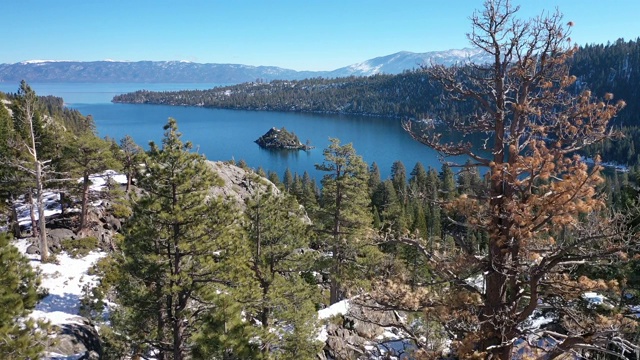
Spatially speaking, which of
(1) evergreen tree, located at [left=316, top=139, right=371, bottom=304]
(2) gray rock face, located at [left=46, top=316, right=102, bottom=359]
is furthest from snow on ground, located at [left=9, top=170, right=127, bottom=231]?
(1) evergreen tree, located at [left=316, top=139, right=371, bottom=304]

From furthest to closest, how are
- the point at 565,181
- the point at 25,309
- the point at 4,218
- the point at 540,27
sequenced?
1. the point at 4,218
2. the point at 25,309
3. the point at 540,27
4. the point at 565,181

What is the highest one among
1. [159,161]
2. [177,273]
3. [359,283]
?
[159,161]

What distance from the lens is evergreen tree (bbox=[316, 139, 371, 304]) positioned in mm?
21078

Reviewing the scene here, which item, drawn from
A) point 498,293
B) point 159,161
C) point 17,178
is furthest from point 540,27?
point 17,178

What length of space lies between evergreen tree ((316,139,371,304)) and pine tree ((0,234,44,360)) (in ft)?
45.0

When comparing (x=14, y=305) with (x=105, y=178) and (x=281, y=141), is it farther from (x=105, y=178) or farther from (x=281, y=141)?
(x=281, y=141)

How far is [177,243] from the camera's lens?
39.9 feet

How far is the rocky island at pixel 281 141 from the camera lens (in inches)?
6161

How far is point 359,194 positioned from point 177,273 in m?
11.1

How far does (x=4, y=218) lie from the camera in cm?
2670

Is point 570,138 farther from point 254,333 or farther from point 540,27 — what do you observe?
point 254,333

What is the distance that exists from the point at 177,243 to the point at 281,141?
147349 millimetres

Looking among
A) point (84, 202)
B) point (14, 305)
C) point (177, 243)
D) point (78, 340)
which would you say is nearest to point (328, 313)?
point (177, 243)

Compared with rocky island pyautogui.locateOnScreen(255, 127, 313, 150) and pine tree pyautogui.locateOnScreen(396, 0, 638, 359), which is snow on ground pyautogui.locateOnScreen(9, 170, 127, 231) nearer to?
pine tree pyautogui.locateOnScreen(396, 0, 638, 359)
